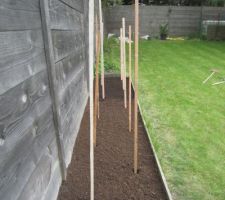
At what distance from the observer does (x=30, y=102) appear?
176 centimetres

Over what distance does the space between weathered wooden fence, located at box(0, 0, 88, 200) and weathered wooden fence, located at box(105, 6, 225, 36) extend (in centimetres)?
1395

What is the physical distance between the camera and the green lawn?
294cm

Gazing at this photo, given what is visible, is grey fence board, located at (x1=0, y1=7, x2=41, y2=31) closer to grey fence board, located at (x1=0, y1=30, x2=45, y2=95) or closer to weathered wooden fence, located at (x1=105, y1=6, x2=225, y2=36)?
grey fence board, located at (x1=0, y1=30, x2=45, y2=95)

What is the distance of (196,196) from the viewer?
2686mm

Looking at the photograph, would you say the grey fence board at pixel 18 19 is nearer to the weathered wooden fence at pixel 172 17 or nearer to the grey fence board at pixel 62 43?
the grey fence board at pixel 62 43

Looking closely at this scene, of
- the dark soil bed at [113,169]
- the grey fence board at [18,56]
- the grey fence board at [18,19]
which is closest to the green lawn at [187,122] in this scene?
the dark soil bed at [113,169]

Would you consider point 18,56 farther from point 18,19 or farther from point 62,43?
point 62,43

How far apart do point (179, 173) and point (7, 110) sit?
215 cm

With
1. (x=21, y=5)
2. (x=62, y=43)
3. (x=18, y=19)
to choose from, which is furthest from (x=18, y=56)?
(x=62, y=43)

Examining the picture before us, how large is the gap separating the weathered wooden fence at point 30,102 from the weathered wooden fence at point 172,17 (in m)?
14.0

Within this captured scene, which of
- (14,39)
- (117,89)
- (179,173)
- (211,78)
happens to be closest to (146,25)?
(211,78)

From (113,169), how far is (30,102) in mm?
1485

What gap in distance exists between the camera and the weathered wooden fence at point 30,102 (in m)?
1.41

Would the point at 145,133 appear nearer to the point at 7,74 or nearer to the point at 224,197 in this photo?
the point at 224,197
